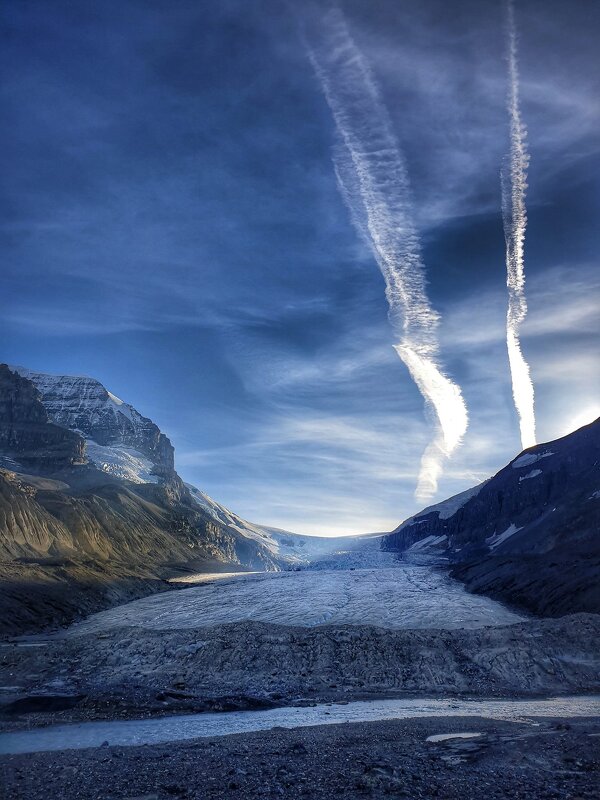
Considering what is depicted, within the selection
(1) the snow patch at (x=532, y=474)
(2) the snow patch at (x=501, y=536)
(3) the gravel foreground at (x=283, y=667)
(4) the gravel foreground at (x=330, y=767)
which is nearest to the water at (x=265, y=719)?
(3) the gravel foreground at (x=283, y=667)

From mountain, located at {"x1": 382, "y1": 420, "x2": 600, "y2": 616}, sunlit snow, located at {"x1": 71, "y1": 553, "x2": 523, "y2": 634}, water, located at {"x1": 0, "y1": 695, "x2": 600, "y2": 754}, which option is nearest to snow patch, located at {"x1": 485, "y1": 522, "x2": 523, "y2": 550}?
mountain, located at {"x1": 382, "y1": 420, "x2": 600, "y2": 616}

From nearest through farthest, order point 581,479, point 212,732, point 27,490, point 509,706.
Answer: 1. point 212,732
2. point 509,706
3. point 27,490
4. point 581,479

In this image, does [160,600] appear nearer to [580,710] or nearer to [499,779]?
[580,710]

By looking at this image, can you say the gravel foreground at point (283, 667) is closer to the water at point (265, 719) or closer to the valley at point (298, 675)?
the valley at point (298, 675)

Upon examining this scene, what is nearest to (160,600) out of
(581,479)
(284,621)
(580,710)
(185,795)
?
(284,621)

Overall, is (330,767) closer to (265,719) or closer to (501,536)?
(265,719)

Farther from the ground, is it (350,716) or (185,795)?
(185,795)
